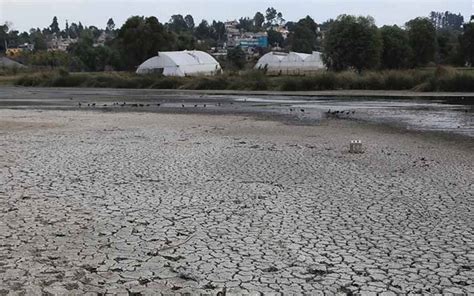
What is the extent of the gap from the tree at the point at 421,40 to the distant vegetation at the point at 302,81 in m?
18.1

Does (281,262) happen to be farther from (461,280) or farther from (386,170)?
(386,170)

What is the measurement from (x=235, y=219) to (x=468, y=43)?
63.0 metres

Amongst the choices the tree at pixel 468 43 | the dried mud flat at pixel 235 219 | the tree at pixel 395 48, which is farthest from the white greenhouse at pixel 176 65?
the dried mud flat at pixel 235 219

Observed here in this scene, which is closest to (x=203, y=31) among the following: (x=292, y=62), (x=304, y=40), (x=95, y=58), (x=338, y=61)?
(x=304, y=40)

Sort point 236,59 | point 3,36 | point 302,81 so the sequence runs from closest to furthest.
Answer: point 302,81 → point 236,59 → point 3,36

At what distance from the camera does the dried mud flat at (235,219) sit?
529cm

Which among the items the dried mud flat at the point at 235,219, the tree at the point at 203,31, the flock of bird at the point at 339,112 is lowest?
the dried mud flat at the point at 235,219

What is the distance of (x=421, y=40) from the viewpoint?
2505 inches

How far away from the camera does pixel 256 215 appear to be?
7.65 meters

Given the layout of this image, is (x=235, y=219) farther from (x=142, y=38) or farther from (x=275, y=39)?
(x=275, y=39)

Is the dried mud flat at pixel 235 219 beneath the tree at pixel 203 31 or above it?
beneath

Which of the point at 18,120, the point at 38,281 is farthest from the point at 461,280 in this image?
the point at 18,120

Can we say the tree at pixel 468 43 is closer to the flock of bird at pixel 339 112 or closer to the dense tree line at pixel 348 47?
the dense tree line at pixel 348 47

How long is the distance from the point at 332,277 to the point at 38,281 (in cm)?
280
